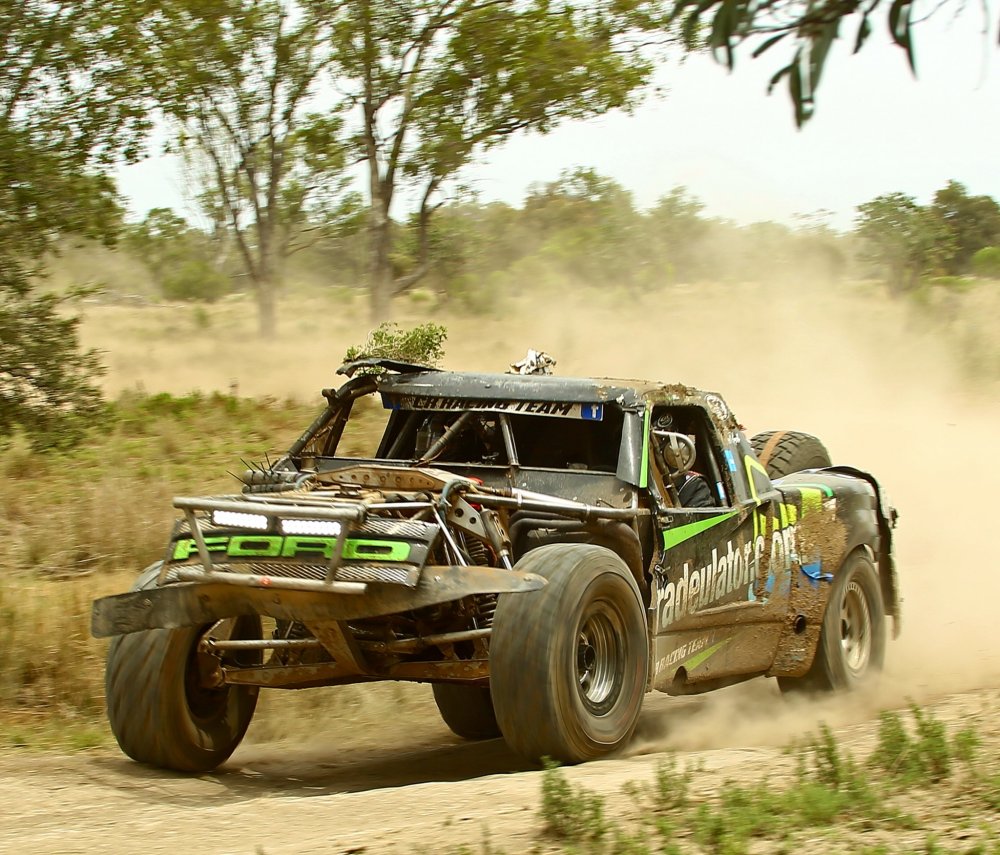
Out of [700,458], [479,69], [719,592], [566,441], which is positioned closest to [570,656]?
[719,592]

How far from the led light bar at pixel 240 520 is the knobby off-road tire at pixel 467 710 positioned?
2505mm

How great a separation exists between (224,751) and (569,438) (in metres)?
2.49

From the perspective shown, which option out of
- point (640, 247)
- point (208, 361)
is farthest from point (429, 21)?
point (640, 247)

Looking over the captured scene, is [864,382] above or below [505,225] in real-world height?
below

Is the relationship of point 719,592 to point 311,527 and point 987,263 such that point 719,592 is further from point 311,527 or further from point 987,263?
point 987,263

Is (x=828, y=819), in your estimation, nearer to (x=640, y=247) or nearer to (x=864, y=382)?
(x=864, y=382)

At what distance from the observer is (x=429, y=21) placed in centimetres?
2405

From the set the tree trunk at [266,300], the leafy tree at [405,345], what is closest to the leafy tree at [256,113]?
the tree trunk at [266,300]

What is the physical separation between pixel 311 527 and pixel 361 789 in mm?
1542

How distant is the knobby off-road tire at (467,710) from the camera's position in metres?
8.33

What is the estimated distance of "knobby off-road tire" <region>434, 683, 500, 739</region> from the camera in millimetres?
8328

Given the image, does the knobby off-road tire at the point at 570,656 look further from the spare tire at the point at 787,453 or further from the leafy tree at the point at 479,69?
the leafy tree at the point at 479,69

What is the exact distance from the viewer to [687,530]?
7.22 m

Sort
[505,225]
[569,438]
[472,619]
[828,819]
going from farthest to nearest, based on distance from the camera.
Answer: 1. [505,225]
2. [569,438]
3. [472,619]
4. [828,819]
